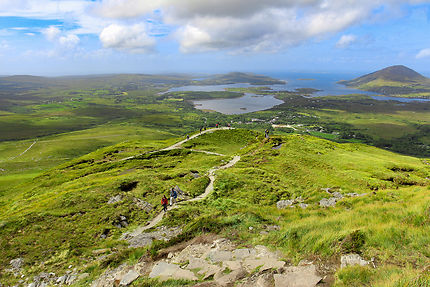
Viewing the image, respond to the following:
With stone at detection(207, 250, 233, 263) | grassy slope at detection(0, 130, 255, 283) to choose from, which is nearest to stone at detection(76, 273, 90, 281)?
grassy slope at detection(0, 130, 255, 283)

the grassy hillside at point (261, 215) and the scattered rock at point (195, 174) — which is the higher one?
the grassy hillside at point (261, 215)

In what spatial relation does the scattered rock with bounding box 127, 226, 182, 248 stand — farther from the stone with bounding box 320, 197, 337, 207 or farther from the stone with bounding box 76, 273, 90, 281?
the stone with bounding box 320, 197, 337, 207

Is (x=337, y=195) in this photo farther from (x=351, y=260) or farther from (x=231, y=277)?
(x=231, y=277)

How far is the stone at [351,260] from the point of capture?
9.52 metres

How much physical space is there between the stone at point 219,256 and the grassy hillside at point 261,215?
167cm

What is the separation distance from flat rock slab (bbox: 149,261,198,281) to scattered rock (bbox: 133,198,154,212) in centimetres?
1656

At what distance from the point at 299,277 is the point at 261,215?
934 centimetres

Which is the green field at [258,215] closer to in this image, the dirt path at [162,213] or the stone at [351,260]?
the stone at [351,260]

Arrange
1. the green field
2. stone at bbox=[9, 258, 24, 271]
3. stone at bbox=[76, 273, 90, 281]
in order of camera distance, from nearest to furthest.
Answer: the green field
stone at bbox=[76, 273, 90, 281]
stone at bbox=[9, 258, 24, 271]

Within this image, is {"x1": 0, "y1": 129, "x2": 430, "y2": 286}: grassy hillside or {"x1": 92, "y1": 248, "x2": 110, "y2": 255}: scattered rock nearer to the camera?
{"x1": 0, "y1": 129, "x2": 430, "y2": 286}: grassy hillside

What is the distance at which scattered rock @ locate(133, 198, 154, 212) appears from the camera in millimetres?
28998

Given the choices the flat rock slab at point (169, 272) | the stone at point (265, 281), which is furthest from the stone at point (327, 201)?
the flat rock slab at point (169, 272)

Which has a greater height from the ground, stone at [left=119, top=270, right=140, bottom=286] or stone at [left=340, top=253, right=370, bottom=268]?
stone at [left=340, top=253, right=370, bottom=268]

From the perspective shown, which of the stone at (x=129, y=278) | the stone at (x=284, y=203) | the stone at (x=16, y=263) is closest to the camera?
the stone at (x=129, y=278)
